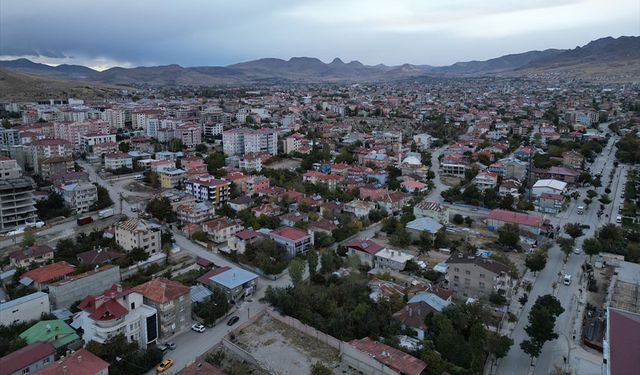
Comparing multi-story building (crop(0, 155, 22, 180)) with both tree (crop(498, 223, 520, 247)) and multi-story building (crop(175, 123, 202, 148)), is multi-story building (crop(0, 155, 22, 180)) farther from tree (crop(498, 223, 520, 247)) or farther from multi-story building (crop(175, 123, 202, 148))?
tree (crop(498, 223, 520, 247))

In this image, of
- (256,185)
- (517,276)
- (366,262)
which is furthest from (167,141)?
(517,276)

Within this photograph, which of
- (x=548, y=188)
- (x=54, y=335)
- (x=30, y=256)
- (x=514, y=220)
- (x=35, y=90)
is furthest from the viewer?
(x=35, y=90)

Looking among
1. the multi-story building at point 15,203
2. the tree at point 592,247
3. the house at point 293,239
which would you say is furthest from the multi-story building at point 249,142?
the tree at point 592,247

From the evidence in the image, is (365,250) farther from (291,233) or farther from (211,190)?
(211,190)

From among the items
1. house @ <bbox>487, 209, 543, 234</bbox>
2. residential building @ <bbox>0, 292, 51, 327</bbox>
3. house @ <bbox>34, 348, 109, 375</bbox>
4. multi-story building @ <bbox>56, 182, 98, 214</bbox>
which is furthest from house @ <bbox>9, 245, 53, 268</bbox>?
house @ <bbox>487, 209, 543, 234</bbox>

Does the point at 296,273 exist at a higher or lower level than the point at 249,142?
lower

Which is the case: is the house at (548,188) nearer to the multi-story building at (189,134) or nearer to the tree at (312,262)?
the tree at (312,262)

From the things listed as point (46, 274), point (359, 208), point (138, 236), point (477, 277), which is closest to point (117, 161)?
point (138, 236)

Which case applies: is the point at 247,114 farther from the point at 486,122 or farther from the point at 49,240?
the point at 49,240
